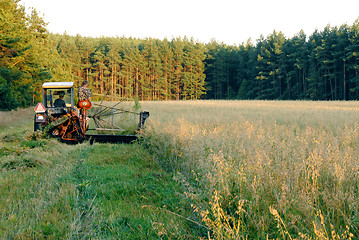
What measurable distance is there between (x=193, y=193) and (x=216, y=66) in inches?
2955

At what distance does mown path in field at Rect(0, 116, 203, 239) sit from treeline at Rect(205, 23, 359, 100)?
49.0 meters

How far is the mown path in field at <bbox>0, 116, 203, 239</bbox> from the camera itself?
363cm

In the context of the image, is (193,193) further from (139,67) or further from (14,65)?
(139,67)

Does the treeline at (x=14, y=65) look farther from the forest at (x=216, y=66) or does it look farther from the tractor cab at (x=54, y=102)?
the tractor cab at (x=54, y=102)

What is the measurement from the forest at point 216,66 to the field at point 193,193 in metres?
29.2

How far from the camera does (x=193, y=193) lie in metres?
4.52

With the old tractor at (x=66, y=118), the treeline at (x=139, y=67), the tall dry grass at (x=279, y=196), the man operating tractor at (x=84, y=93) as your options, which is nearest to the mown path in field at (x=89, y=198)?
the tall dry grass at (x=279, y=196)

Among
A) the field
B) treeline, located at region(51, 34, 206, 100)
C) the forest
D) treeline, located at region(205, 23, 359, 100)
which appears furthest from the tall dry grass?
treeline, located at region(51, 34, 206, 100)

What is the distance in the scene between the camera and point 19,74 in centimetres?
2191

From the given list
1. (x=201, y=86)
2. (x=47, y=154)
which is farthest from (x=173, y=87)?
(x=47, y=154)

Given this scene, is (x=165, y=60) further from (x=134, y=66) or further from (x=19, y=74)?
(x=19, y=74)

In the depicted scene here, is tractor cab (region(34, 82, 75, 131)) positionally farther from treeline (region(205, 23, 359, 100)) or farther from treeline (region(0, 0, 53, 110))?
treeline (region(205, 23, 359, 100))

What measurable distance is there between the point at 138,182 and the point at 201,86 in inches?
→ 2865

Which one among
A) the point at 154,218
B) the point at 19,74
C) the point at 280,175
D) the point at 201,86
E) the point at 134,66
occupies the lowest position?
the point at 154,218
